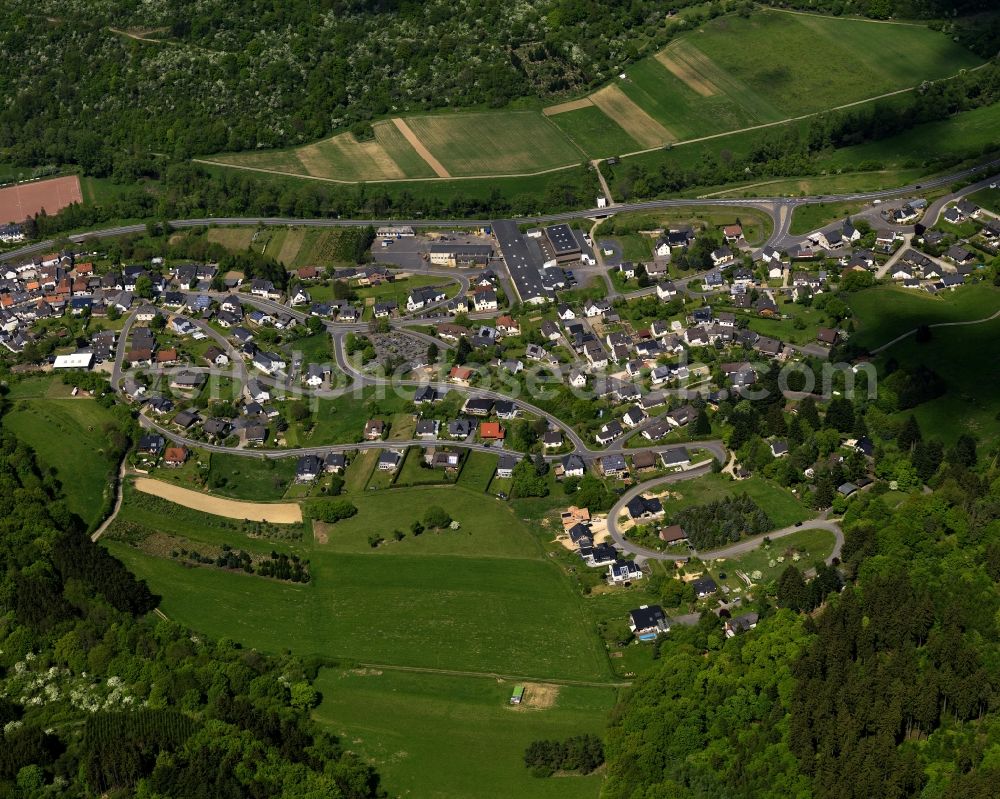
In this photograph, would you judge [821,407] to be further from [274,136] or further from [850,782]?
[274,136]

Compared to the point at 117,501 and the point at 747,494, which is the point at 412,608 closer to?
the point at 747,494

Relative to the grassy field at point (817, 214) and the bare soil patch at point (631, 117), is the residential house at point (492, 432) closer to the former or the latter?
the grassy field at point (817, 214)

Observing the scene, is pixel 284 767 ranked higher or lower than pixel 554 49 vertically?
lower

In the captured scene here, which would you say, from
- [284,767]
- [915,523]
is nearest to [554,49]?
[915,523]

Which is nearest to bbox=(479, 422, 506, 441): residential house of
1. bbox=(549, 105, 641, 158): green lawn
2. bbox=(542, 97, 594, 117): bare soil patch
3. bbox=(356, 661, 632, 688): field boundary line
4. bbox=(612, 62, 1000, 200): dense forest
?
bbox=(356, 661, 632, 688): field boundary line

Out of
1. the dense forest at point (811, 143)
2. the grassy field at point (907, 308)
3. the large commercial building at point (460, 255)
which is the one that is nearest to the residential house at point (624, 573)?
the grassy field at point (907, 308)

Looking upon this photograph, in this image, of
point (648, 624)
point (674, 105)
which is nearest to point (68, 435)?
point (648, 624)
